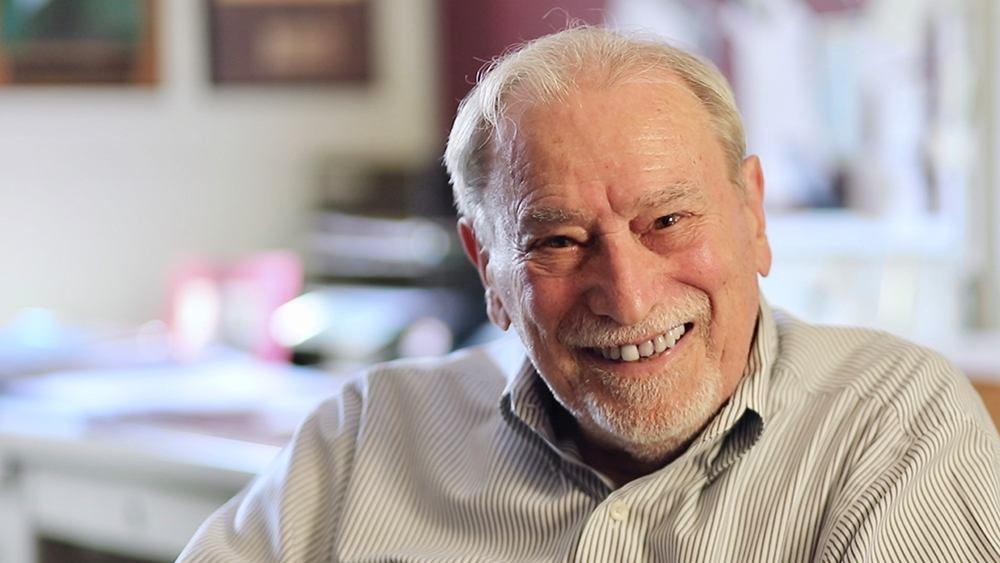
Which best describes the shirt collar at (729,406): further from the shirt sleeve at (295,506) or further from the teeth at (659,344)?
the shirt sleeve at (295,506)

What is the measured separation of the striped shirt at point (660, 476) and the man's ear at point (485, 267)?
0.20ft

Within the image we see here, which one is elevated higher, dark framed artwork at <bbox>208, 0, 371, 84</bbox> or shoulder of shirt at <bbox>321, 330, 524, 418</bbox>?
dark framed artwork at <bbox>208, 0, 371, 84</bbox>

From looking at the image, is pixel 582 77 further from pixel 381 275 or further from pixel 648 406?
pixel 381 275

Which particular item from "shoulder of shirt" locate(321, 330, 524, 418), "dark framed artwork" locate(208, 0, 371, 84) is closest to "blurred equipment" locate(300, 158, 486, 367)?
"dark framed artwork" locate(208, 0, 371, 84)

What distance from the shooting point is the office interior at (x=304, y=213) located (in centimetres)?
186

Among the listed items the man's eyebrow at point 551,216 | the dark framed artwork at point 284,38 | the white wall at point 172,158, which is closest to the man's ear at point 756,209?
the man's eyebrow at point 551,216

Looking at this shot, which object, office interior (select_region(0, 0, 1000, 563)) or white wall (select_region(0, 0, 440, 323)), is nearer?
office interior (select_region(0, 0, 1000, 563))

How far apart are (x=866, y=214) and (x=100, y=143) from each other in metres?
2.78

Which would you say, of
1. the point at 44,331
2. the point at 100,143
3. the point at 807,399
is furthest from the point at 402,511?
the point at 100,143

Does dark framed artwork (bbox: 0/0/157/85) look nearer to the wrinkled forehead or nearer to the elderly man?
the elderly man

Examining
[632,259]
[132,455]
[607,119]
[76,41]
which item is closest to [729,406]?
[632,259]

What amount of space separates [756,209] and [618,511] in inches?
15.3

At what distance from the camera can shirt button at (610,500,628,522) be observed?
114 centimetres

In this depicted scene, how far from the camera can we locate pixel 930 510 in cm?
99
